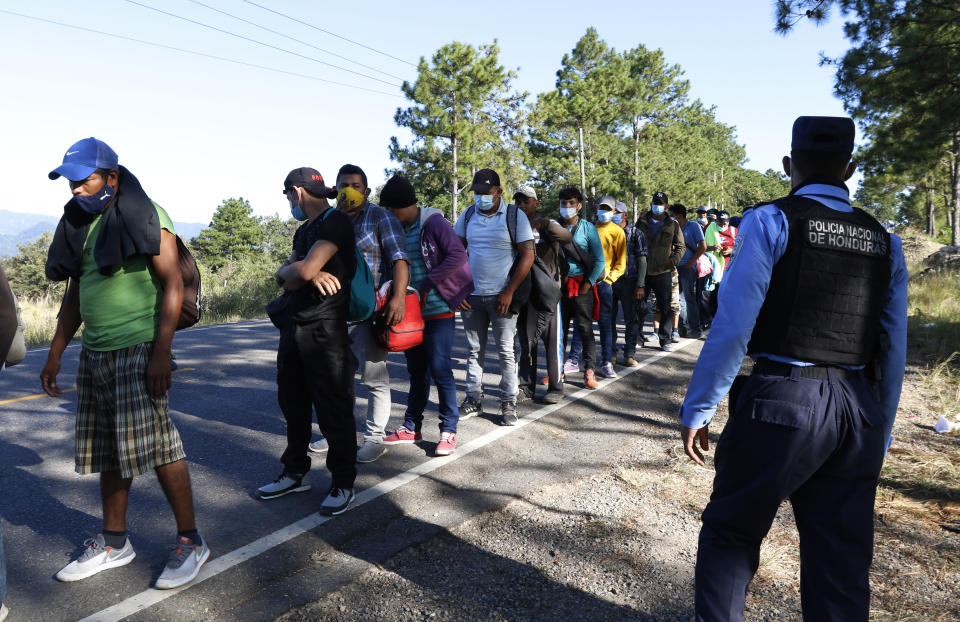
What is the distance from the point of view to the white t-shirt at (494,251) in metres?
5.67

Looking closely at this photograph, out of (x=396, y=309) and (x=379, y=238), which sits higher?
(x=379, y=238)

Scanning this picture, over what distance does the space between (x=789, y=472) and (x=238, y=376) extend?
638cm

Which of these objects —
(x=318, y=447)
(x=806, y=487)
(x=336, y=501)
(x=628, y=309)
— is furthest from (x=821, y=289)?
(x=628, y=309)

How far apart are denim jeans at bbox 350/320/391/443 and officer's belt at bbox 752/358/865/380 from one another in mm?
3028

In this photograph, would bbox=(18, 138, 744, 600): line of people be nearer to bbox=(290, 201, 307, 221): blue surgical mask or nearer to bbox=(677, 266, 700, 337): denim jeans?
bbox=(290, 201, 307, 221): blue surgical mask

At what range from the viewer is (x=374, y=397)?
4.83 m

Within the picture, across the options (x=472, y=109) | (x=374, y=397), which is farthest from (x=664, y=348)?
(x=472, y=109)

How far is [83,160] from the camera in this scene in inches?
114

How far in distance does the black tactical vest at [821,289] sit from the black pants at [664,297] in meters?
7.10

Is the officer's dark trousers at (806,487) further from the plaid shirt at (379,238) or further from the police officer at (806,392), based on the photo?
the plaid shirt at (379,238)

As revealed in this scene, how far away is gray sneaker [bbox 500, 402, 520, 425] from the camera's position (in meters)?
5.67

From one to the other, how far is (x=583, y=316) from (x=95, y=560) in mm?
5043

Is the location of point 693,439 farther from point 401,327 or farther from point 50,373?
point 50,373

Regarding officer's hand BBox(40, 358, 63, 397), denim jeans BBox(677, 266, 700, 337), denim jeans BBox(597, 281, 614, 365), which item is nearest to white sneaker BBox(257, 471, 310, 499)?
officer's hand BBox(40, 358, 63, 397)
